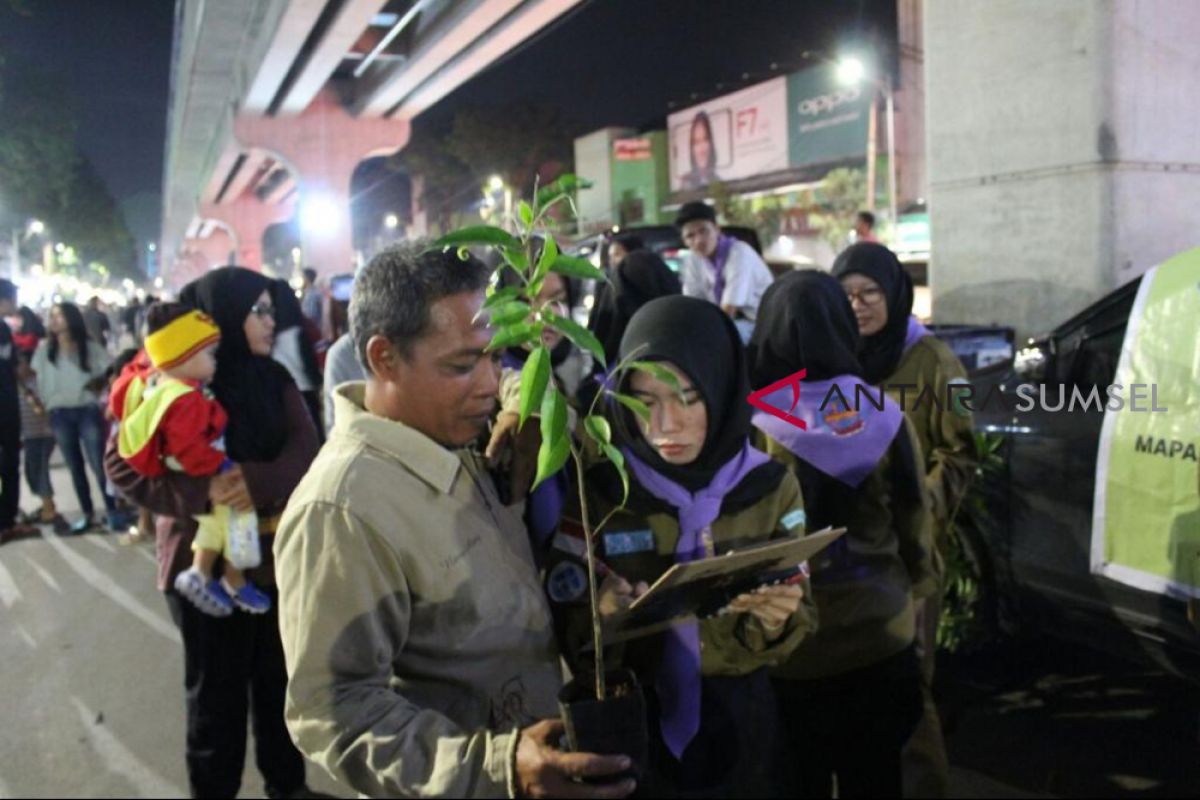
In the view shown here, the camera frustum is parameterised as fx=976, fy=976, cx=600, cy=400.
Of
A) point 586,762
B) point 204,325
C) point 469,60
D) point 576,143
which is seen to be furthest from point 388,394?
point 576,143

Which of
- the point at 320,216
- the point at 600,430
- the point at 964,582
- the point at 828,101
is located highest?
the point at 828,101

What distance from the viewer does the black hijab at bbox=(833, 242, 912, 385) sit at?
3.49 metres

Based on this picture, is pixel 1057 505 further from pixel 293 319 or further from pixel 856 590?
pixel 293 319

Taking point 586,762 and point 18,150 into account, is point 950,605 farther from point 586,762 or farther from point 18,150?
point 18,150

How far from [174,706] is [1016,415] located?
362 centimetres

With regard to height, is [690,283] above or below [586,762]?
above

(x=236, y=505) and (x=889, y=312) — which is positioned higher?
(x=889, y=312)

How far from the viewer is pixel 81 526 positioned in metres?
6.64

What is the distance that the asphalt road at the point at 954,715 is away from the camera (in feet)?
7.73

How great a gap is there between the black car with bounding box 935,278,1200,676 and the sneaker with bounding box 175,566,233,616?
2697 millimetres

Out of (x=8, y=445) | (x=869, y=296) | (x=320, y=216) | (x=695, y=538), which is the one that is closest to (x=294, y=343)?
(x=8, y=445)

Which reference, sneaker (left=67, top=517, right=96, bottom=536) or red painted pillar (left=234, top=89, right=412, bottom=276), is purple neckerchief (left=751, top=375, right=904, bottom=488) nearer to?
sneaker (left=67, top=517, right=96, bottom=536)

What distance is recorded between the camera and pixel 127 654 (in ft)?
14.4

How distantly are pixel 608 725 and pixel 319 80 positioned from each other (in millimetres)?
16172
